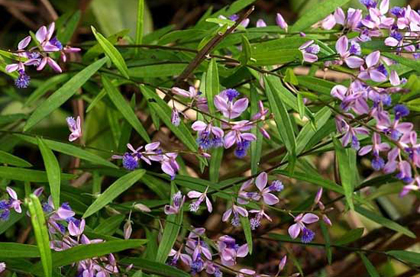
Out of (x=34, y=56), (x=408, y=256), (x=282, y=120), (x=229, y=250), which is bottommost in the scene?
(x=408, y=256)

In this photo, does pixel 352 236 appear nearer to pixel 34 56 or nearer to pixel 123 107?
pixel 123 107

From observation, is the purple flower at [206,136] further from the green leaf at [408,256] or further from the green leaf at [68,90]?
the green leaf at [408,256]

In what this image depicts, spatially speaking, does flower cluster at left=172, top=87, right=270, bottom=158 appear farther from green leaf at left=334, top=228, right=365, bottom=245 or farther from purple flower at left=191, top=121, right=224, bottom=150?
green leaf at left=334, top=228, right=365, bottom=245

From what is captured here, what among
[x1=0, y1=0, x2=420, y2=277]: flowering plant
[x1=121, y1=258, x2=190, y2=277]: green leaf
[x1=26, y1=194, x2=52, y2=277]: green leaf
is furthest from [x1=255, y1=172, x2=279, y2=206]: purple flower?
[x1=26, y1=194, x2=52, y2=277]: green leaf

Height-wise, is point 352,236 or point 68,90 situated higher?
point 68,90

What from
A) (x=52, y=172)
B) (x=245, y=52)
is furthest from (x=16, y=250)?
(x=245, y=52)

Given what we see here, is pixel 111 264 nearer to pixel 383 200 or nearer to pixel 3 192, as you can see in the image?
pixel 3 192

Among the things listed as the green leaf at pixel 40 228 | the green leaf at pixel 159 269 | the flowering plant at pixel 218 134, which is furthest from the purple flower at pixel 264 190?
the green leaf at pixel 40 228
